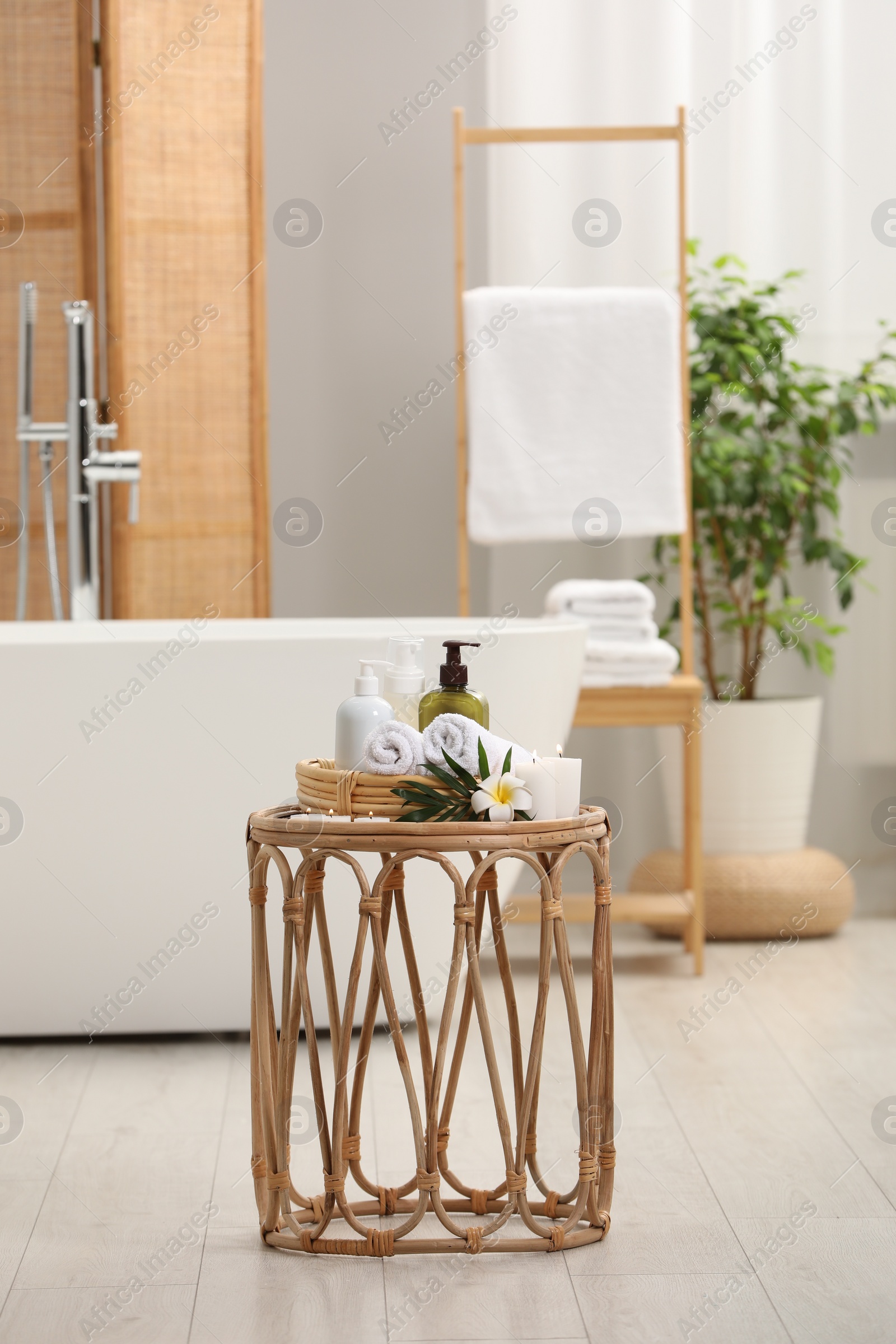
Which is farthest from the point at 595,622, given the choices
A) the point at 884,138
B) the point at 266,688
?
the point at 884,138

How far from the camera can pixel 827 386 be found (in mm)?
2920

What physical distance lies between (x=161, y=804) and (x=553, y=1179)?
0.82 metres

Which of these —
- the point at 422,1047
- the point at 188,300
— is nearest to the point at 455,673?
the point at 422,1047

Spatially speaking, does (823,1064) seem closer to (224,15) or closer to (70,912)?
(70,912)

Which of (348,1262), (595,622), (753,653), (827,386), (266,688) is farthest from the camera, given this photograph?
(753,653)

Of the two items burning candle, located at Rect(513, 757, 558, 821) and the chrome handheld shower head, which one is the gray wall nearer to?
the chrome handheld shower head

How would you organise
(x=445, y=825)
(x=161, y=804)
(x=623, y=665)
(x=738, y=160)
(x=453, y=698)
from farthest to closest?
(x=738, y=160), (x=623, y=665), (x=161, y=804), (x=453, y=698), (x=445, y=825)

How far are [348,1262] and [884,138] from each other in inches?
108

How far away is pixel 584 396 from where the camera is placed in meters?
2.78

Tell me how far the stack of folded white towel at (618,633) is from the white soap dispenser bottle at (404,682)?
3.96ft

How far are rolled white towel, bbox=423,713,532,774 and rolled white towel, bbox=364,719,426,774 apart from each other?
12 millimetres

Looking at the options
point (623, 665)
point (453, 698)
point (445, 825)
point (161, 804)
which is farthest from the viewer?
point (623, 665)

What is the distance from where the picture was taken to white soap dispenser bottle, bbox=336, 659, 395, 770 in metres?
1.43

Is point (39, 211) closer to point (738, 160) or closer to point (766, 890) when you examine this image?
point (738, 160)
